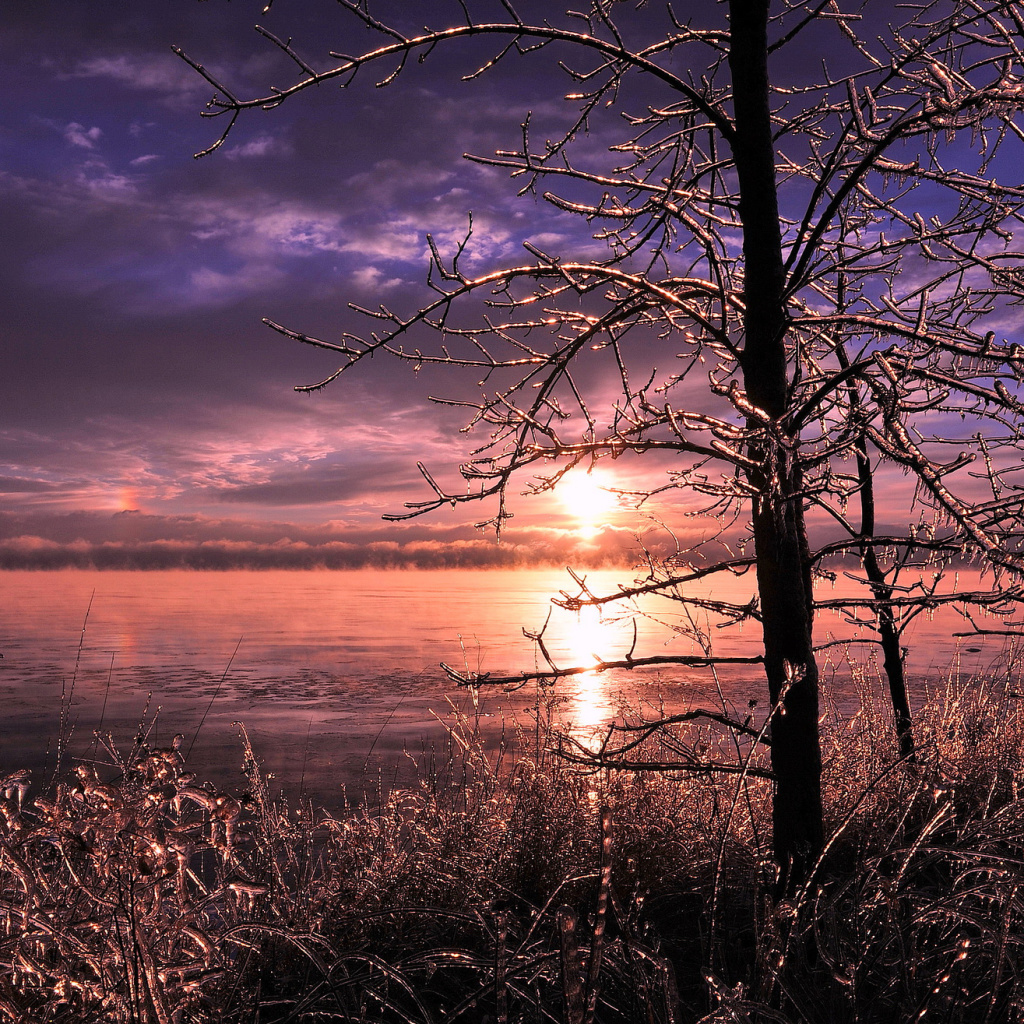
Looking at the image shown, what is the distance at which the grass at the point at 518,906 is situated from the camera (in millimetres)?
2076

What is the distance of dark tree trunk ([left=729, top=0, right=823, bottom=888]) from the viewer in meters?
3.74

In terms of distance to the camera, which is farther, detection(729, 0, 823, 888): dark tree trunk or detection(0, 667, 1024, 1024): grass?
detection(729, 0, 823, 888): dark tree trunk

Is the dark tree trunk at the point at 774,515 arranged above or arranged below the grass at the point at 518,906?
above

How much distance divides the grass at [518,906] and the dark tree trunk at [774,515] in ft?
1.09

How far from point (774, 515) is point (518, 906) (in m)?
2.57

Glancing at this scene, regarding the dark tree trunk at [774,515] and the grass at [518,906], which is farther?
the dark tree trunk at [774,515]

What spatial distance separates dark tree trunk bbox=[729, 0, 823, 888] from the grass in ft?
1.09

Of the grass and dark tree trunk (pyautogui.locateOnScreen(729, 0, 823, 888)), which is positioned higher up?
dark tree trunk (pyautogui.locateOnScreen(729, 0, 823, 888))

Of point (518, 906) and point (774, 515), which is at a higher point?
point (774, 515)

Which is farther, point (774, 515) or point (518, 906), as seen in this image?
point (518, 906)

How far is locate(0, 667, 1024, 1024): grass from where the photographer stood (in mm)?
2076

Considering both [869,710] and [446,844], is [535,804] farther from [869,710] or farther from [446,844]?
[869,710]

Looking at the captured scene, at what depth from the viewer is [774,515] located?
3.56 m

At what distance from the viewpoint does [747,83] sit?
13.1ft
